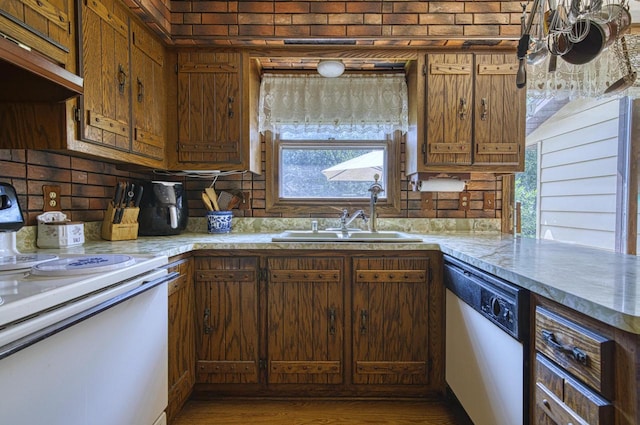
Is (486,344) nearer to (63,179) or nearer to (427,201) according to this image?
(427,201)

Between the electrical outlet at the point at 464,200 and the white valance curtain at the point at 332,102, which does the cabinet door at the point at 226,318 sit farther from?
the electrical outlet at the point at 464,200

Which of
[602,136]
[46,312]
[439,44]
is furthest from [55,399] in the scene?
[602,136]

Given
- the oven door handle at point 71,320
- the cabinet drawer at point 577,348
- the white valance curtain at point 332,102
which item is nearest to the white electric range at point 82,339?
the oven door handle at point 71,320

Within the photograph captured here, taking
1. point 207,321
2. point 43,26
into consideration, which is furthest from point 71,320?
point 43,26

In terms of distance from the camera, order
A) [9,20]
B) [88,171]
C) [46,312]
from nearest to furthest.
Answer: [46,312], [9,20], [88,171]

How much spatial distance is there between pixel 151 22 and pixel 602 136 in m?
3.13

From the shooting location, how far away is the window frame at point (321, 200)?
7.42 ft

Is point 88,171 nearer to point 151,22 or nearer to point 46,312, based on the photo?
point 151,22

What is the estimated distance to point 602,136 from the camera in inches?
90.2

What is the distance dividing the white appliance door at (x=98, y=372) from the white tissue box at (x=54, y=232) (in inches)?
23.4

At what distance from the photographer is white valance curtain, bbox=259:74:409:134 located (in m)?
2.17

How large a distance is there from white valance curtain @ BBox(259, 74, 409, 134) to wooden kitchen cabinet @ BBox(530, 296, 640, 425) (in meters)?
1.61

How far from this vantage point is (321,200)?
7.55 feet

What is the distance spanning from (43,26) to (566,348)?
1.93m
